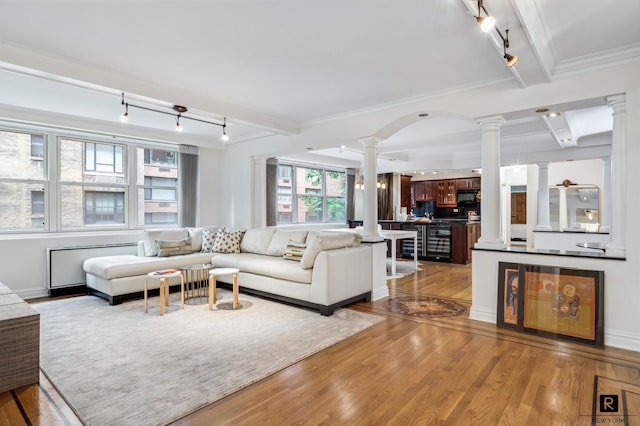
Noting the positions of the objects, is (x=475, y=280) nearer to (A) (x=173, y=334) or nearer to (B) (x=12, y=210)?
(A) (x=173, y=334)

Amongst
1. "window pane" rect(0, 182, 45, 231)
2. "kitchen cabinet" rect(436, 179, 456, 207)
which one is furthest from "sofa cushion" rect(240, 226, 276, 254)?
"kitchen cabinet" rect(436, 179, 456, 207)

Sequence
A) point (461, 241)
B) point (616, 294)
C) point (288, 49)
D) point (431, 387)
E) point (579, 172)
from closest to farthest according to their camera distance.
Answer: point (431, 387) → point (288, 49) → point (616, 294) → point (461, 241) → point (579, 172)

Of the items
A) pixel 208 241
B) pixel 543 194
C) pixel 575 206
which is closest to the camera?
pixel 208 241

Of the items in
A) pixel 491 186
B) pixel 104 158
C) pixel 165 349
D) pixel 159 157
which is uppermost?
pixel 159 157

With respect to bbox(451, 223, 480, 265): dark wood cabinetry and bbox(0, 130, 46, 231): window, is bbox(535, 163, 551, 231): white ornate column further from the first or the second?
bbox(0, 130, 46, 231): window

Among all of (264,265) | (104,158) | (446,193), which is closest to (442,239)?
(446,193)

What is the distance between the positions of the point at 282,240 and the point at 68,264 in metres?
3.13

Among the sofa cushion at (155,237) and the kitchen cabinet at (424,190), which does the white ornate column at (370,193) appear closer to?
the sofa cushion at (155,237)

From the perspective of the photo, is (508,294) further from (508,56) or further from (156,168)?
(156,168)

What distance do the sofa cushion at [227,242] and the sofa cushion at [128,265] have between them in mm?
485

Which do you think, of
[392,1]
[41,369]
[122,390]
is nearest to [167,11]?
[392,1]

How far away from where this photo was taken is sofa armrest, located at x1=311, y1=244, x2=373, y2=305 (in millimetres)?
4066

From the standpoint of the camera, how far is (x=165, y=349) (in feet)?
10.1

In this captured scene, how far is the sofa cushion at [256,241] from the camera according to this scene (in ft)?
18.8
